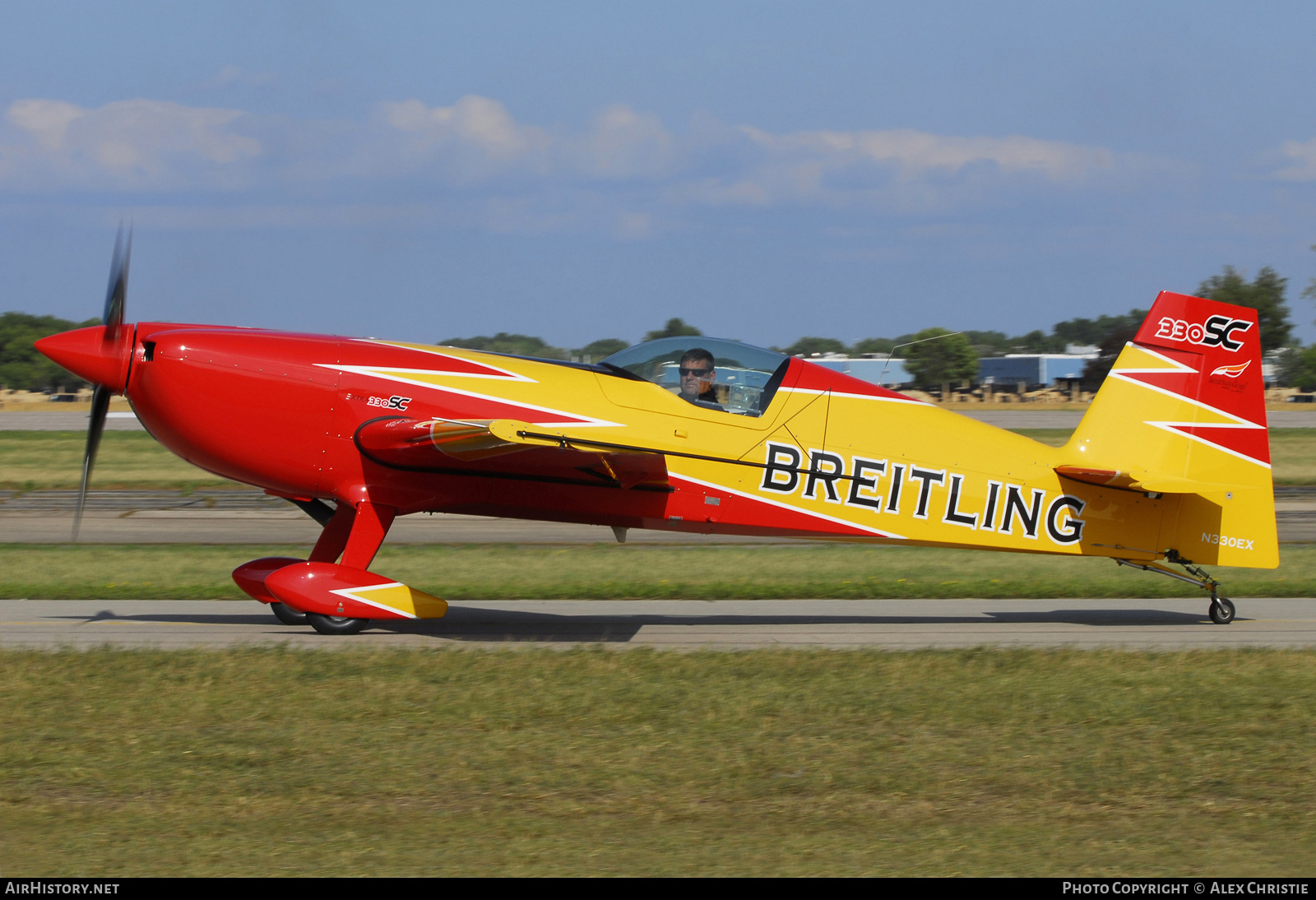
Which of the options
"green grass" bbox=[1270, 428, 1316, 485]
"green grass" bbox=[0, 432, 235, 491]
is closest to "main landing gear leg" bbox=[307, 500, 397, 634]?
"green grass" bbox=[0, 432, 235, 491]

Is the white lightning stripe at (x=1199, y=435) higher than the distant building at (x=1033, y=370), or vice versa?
the distant building at (x=1033, y=370)

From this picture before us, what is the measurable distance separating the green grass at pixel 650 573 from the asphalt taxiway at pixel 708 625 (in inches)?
17.7

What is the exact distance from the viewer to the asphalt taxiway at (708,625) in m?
9.48

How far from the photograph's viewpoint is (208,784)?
218 inches

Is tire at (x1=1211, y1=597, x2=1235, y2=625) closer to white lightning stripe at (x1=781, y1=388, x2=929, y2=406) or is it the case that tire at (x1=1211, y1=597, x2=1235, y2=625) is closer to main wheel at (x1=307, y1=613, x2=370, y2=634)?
white lightning stripe at (x1=781, y1=388, x2=929, y2=406)

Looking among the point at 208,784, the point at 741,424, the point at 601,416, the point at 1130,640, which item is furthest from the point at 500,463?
the point at 1130,640

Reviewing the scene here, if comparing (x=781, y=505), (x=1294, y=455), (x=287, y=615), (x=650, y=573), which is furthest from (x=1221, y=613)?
(x=1294, y=455)

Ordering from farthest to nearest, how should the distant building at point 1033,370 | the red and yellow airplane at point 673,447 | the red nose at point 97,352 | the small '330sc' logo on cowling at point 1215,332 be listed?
the distant building at point 1033,370 → the small '330sc' logo on cowling at point 1215,332 → the red and yellow airplane at point 673,447 → the red nose at point 97,352

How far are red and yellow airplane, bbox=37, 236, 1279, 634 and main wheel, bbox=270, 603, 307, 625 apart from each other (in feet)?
0.05

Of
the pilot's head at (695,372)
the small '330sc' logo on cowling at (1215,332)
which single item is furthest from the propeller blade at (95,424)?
the small '330sc' logo on cowling at (1215,332)

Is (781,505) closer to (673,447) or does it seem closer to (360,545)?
(673,447)

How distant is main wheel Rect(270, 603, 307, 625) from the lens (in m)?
10.2

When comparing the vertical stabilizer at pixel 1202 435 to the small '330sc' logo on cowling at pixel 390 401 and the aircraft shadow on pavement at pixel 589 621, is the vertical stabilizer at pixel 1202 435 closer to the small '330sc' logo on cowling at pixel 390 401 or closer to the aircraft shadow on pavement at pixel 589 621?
the aircraft shadow on pavement at pixel 589 621

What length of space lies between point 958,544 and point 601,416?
3.51 metres
